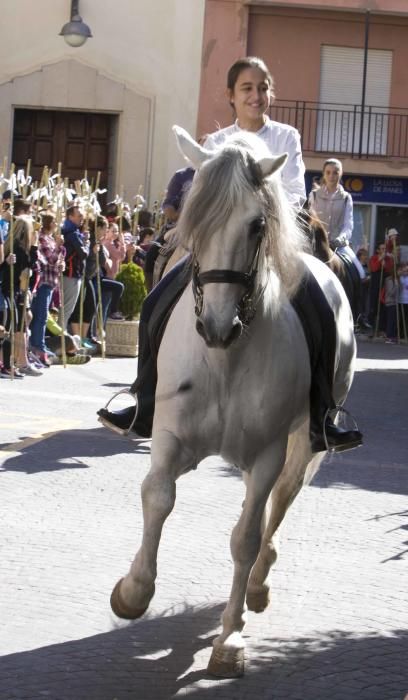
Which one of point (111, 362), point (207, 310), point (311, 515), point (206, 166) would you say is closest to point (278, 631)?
point (207, 310)

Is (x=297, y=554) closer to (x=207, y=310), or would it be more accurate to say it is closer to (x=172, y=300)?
(x=172, y=300)

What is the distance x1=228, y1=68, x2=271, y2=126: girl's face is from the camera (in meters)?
7.45

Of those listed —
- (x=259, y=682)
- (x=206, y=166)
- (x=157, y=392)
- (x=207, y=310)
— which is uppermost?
(x=206, y=166)

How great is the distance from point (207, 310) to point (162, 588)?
82.4 inches

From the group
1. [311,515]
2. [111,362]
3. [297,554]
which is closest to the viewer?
[297,554]

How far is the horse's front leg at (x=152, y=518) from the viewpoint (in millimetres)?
5969

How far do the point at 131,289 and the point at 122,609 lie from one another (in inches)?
660

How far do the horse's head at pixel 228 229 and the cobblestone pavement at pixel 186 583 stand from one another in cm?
141

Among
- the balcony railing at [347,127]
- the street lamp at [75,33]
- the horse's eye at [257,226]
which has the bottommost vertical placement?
the horse's eye at [257,226]

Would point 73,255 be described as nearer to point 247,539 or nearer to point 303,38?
point 247,539

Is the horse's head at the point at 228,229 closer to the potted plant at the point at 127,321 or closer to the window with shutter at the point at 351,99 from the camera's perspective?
the potted plant at the point at 127,321

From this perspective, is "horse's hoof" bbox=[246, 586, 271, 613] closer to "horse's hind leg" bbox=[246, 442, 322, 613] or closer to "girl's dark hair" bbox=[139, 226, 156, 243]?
"horse's hind leg" bbox=[246, 442, 322, 613]

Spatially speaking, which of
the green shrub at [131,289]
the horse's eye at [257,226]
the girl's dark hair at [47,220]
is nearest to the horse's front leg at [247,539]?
the horse's eye at [257,226]

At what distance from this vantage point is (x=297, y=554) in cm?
812
